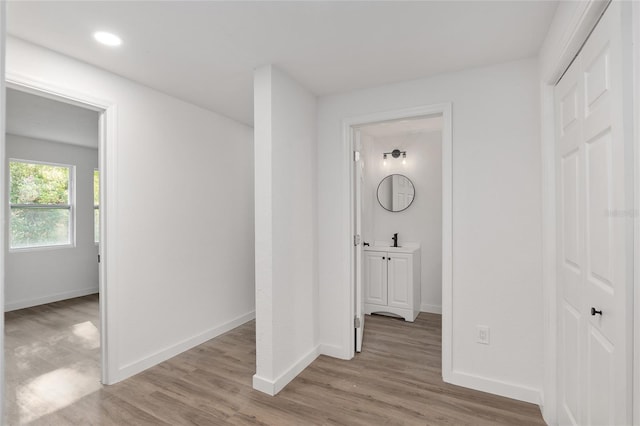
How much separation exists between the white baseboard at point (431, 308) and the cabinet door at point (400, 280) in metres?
0.52

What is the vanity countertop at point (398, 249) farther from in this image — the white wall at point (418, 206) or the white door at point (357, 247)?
the white door at point (357, 247)

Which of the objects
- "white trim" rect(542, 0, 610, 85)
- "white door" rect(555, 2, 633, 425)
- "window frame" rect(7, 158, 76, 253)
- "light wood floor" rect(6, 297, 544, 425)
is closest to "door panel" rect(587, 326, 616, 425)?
"white door" rect(555, 2, 633, 425)

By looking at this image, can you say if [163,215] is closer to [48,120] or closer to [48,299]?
[48,120]

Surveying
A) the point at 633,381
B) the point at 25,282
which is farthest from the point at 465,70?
the point at 25,282

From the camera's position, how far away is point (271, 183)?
2.41 metres

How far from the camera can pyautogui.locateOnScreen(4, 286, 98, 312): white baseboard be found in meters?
4.44

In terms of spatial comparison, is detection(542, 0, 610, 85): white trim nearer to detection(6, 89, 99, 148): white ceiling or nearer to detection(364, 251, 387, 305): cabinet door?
detection(364, 251, 387, 305): cabinet door

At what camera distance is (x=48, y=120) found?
3846 millimetres

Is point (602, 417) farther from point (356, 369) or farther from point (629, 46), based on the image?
point (356, 369)

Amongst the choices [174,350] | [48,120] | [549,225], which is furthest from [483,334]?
[48,120]

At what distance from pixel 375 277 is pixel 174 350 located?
2.34m

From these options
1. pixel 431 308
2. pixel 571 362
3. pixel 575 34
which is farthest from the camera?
pixel 431 308

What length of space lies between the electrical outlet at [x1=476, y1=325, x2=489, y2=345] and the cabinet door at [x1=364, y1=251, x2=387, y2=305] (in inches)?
65.4

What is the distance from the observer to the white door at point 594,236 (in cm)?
114
